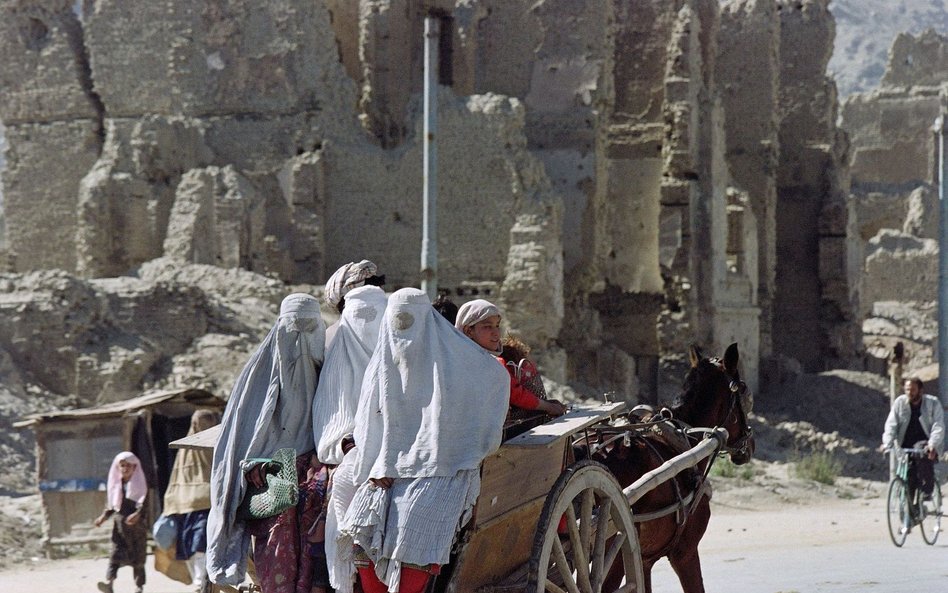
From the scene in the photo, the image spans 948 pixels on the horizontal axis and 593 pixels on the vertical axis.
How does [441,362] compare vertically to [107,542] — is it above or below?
above

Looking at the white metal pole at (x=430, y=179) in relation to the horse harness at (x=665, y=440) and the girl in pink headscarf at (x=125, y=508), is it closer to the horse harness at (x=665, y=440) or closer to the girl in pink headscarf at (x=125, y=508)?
the girl in pink headscarf at (x=125, y=508)

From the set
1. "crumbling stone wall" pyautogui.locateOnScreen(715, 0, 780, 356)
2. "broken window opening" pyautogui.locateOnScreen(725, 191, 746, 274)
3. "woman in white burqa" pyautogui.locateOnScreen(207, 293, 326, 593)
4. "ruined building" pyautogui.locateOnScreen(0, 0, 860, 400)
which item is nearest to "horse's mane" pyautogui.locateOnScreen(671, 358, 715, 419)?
"woman in white burqa" pyautogui.locateOnScreen(207, 293, 326, 593)

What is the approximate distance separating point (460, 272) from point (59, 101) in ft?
26.0

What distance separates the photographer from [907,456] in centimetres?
1357

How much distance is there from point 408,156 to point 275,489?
17.4m

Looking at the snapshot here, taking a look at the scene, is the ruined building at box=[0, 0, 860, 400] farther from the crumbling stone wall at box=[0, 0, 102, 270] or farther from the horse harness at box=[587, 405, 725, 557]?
the horse harness at box=[587, 405, 725, 557]

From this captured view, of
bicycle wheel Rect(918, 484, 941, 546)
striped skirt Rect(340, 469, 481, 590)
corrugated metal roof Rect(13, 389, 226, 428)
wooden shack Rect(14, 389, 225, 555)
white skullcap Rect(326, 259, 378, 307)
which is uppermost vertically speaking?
white skullcap Rect(326, 259, 378, 307)

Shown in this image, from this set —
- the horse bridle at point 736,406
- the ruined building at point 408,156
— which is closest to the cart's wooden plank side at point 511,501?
the horse bridle at point 736,406

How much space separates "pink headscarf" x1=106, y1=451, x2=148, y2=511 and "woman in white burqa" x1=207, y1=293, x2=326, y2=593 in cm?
436

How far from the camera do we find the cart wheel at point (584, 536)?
652cm

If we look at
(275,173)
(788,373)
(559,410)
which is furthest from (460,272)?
(559,410)

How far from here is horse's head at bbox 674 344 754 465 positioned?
930 centimetres

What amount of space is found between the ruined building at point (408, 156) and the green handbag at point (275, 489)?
15.8 m

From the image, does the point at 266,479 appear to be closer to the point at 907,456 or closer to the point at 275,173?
the point at 907,456
